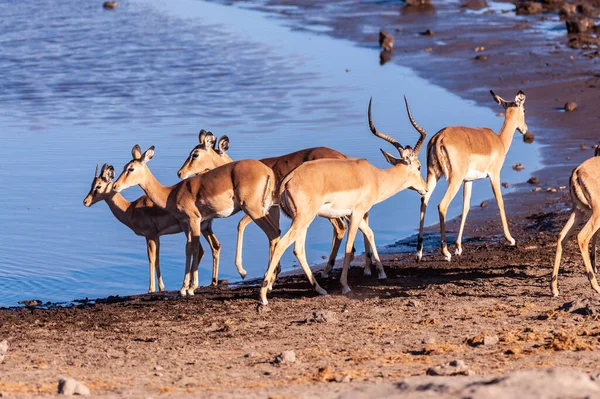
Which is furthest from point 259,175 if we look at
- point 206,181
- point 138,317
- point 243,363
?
point 243,363

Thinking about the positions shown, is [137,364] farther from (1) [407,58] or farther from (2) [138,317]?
(1) [407,58]

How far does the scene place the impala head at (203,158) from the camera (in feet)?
46.9

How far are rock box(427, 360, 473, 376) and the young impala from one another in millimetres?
5073

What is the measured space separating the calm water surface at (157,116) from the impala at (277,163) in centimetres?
104

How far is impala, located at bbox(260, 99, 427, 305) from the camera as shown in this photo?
442 inches

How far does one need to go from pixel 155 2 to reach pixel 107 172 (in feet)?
97.9

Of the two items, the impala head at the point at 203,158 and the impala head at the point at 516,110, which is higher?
the impala head at the point at 516,110

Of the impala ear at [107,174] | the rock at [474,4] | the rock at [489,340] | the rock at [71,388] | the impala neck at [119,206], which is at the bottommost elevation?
the rock at [489,340]

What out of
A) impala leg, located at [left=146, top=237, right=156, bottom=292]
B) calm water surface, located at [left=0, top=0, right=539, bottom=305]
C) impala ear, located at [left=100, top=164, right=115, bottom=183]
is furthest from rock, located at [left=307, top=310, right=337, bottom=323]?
impala ear, located at [left=100, top=164, right=115, bottom=183]

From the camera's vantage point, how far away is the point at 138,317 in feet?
36.0

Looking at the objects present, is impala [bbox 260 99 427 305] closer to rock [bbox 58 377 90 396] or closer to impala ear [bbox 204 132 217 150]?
impala ear [bbox 204 132 217 150]

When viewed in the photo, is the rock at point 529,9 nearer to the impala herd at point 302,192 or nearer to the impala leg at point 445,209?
the impala herd at point 302,192

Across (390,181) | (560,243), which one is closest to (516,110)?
(390,181)

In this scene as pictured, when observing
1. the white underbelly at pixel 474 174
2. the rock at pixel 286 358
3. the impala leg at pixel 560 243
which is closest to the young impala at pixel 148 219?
the white underbelly at pixel 474 174
